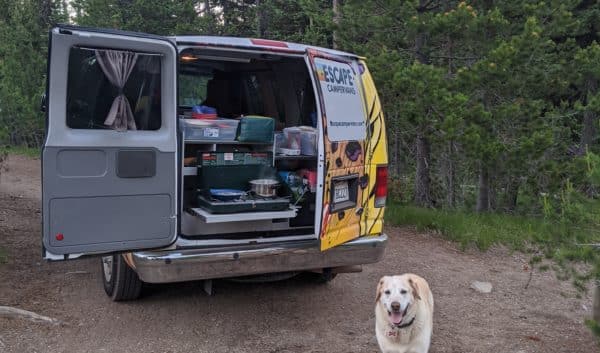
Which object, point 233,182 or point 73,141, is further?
point 233,182

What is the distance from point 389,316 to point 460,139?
520 cm

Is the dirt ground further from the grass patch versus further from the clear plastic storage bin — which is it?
the grass patch

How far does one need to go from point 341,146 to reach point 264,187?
767mm

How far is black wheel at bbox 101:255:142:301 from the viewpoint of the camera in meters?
4.70

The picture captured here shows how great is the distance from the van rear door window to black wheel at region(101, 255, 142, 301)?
2.07 m

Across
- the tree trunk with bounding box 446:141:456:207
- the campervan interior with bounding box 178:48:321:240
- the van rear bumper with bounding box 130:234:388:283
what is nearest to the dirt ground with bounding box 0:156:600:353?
the van rear bumper with bounding box 130:234:388:283

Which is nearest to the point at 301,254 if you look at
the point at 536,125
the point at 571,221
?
the point at 571,221

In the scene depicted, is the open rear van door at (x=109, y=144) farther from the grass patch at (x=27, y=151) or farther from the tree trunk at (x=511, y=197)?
the grass patch at (x=27, y=151)

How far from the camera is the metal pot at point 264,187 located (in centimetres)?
474

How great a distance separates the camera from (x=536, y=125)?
9.12m

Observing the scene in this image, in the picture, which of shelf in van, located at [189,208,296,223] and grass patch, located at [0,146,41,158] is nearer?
shelf in van, located at [189,208,296,223]

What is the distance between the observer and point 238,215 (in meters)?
4.37

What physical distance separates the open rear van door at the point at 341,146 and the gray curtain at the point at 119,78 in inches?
57.2

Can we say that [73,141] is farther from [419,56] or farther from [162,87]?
[419,56]
